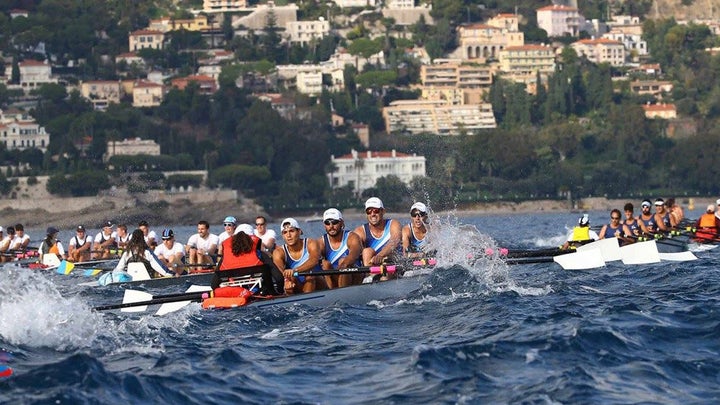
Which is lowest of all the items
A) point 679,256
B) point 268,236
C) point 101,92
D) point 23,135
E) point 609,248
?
point 23,135

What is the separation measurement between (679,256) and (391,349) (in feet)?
45.6

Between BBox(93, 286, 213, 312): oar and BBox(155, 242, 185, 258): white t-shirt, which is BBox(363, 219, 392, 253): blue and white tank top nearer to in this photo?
BBox(93, 286, 213, 312): oar

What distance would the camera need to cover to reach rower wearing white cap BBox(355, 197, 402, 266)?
994 inches

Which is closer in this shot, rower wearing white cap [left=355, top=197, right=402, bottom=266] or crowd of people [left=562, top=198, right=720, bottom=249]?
rower wearing white cap [left=355, top=197, right=402, bottom=266]

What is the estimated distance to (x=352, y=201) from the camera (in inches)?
5930

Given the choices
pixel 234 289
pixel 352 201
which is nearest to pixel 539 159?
pixel 352 201

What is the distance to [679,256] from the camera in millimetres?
33094

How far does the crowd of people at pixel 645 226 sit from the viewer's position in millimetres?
33750

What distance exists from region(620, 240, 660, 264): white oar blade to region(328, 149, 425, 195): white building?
405 ft

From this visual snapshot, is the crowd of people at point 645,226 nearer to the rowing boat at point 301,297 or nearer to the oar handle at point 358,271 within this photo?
the rowing boat at point 301,297

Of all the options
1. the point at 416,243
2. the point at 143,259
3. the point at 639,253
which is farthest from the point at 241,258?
the point at 639,253

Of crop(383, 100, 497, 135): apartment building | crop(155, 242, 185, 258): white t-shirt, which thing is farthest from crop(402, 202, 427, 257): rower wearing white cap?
crop(383, 100, 497, 135): apartment building

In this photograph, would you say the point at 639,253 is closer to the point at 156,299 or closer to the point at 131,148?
the point at 156,299

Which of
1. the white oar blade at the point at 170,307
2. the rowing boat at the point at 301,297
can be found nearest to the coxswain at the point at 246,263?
the rowing boat at the point at 301,297
